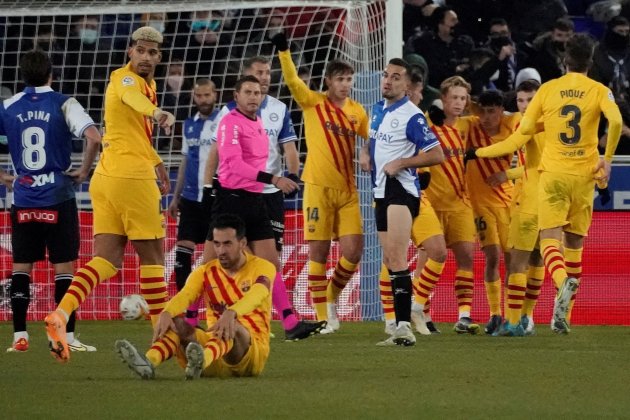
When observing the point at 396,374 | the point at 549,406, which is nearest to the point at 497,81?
the point at 396,374

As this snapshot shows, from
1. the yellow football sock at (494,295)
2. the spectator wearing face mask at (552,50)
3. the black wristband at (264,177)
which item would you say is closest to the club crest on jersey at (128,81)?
the black wristband at (264,177)

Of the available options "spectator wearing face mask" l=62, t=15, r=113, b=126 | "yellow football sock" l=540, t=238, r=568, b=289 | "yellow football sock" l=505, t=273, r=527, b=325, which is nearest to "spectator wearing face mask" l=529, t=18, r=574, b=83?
"spectator wearing face mask" l=62, t=15, r=113, b=126

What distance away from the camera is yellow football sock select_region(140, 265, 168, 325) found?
1045 centimetres

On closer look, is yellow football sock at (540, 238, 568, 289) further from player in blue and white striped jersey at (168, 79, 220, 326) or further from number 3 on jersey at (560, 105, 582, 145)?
player in blue and white striped jersey at (168, 79, 220, 326)

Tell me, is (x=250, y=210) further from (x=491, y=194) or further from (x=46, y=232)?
(x=491, y=194)

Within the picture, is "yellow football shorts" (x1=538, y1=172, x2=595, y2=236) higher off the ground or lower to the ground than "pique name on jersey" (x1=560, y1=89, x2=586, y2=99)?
lower

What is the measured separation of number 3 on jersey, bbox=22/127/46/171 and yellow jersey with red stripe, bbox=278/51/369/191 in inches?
112

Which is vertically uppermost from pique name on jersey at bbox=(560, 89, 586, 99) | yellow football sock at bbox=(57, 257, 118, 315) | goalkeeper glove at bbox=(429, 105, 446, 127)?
pique name on jersey at bbox=(560, 89, 586, 99)

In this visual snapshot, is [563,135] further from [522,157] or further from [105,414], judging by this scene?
[105,414]

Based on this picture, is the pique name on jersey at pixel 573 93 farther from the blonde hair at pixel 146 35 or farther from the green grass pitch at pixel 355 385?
the blonde hair at pixel 146 35

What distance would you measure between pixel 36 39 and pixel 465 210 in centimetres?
579

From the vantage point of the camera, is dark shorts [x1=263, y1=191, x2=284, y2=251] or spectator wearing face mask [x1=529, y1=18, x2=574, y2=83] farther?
spectator wearing face mask [x1=529, y1=18, x2=574, y2=83]

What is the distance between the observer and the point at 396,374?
8.61 meters

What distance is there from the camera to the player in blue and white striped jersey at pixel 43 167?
1029 cm
